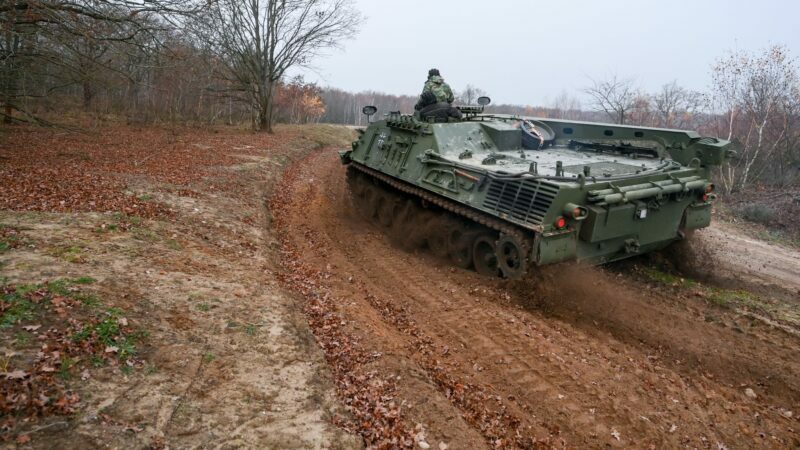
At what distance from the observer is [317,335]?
20.4 ft

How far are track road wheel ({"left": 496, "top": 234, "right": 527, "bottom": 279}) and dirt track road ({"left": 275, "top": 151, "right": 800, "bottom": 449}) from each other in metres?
0.19

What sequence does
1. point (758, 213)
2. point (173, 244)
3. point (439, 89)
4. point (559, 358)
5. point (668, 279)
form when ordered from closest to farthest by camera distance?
point (559, 358) < point (173, 244) < point (668, 279) < point (439, 89) < point (758, 213)

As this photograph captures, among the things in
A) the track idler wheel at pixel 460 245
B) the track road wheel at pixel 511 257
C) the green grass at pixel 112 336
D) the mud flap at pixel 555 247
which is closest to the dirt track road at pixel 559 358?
the track road wheel at pixel 511 257

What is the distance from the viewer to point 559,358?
6148 mm

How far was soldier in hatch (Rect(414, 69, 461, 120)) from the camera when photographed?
454 inches

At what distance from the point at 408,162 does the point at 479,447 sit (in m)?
7.11

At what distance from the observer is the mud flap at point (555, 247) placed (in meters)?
7.28

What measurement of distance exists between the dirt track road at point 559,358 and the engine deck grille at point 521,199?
3.30 feet

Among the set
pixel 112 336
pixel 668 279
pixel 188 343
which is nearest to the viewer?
pixel 112 336

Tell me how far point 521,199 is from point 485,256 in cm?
153

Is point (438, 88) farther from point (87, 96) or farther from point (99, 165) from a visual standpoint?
point (87, 96)

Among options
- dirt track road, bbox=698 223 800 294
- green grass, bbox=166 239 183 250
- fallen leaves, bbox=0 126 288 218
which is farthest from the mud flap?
fallen leaves, bbox=0 126 288 218

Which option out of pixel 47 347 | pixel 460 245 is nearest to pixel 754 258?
pixel 460 245

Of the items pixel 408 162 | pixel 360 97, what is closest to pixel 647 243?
pixel 408 162
